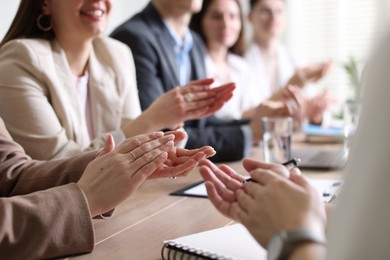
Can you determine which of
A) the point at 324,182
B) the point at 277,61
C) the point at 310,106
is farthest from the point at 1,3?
the point at 277,61

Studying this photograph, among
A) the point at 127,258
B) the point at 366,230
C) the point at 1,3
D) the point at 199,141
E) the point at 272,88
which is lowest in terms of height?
the point at 272,88

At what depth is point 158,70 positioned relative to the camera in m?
2.08

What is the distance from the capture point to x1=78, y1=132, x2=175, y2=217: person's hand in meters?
0.95

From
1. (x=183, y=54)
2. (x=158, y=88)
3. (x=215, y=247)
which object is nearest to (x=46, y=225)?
(x=215, y=247)

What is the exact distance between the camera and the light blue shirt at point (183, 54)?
2.27 metres

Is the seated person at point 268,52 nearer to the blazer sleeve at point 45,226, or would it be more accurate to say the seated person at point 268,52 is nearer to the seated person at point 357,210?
the blazer sleeve at point 45,226

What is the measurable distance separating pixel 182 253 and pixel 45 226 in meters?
0.23

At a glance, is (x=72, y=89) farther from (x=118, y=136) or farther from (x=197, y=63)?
(x=197, y=63)

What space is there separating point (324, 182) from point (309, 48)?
10.3 ft

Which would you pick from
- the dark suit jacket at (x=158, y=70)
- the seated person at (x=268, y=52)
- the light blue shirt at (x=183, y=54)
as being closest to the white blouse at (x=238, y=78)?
the seated person at (x=268, y=52)

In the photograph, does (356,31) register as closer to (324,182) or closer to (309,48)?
(309,48)

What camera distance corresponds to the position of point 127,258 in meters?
0.86

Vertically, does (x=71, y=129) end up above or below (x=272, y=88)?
above

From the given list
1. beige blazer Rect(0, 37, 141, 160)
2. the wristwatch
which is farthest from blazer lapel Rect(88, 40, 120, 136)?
the wristwatch
